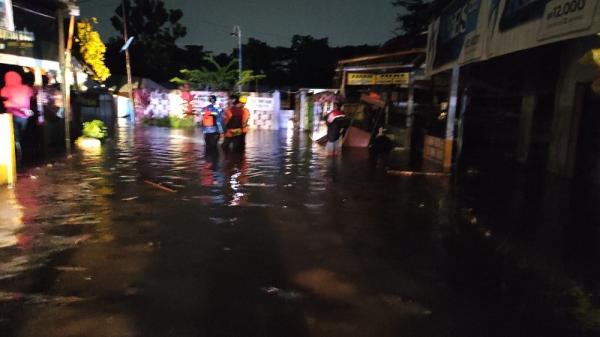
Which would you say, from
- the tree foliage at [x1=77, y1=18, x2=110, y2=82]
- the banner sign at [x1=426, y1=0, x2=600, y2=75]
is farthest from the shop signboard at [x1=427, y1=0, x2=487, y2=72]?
the tree foliage at [x1=77, y1=18, x2=110, y2=82]

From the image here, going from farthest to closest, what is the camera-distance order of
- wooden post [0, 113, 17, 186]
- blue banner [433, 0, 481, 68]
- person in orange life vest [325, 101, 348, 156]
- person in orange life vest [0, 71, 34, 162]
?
person in orange life vest [325, 101, 348, 156], person in orange life vest [0, 71, 34, 162], blue banner [433, 0, 481, 68], wooden post [0, 113, 17, 186]

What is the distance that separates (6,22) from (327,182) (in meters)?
7.40

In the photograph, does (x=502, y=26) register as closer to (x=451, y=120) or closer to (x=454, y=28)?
(x=454, y=28)

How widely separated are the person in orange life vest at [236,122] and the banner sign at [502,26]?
19.0 feet

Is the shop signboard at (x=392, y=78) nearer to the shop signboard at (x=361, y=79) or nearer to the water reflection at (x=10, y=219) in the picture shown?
the shop signboard at (x=361, y=79)

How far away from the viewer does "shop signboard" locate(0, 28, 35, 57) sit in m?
10.9

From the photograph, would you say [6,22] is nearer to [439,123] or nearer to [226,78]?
[439,123]

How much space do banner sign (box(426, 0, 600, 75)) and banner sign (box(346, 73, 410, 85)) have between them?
346cm

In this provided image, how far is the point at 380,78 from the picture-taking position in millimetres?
16469

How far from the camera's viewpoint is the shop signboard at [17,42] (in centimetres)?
1086

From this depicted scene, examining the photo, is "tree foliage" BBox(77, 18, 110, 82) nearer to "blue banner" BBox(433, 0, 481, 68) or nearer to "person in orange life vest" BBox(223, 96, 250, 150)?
"person in orange life vest" BBox(223, 96, 250, 150)

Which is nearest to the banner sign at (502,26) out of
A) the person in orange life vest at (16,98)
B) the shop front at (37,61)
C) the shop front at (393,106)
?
the shop front at (393,106)

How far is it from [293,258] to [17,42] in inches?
394

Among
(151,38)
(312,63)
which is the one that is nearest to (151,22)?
(151,38)
